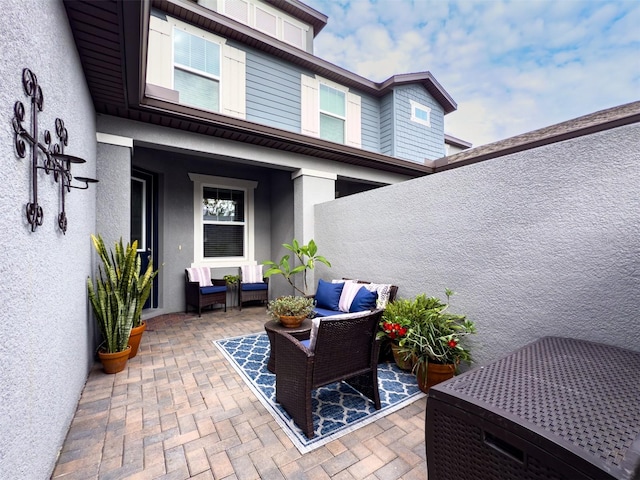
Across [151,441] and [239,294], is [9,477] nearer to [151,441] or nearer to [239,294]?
[151,441]

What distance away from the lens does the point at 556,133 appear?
4.08 m

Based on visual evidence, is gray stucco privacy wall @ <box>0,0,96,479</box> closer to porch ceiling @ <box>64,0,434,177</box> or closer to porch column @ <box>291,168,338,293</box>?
porch ceiling @ <box>64,0,434,177</box>

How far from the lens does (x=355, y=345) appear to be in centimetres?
224

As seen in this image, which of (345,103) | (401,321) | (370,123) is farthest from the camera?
(370,123)

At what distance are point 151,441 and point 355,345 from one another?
1656mm

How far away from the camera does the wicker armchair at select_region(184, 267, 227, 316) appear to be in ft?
16.8

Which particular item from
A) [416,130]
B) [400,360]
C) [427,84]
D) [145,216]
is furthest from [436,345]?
[427,84]

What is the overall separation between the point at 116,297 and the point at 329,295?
2.57m

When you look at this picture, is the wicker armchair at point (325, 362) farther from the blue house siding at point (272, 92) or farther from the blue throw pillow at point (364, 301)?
the blue house siding at point (272, 92)

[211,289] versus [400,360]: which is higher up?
[211,289]

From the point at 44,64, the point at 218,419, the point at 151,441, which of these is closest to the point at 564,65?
the point at 44,64

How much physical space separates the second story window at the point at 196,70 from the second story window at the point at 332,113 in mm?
2325

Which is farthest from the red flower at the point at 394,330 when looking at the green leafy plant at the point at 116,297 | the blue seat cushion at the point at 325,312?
the green leafy plant at the point at 116,297

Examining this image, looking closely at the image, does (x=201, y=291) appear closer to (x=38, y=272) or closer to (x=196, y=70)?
(x=38, y=272)
